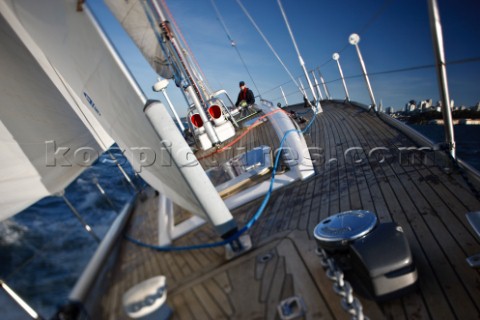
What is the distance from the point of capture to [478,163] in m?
5.86

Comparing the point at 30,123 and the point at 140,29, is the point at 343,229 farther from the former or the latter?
the point at 140,29

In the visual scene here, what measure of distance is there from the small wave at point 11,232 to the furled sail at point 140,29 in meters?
5.85

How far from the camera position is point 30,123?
12.3ft

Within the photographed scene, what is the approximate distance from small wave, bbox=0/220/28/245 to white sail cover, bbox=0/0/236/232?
650 centimetres

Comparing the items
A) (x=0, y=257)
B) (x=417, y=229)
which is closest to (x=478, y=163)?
(x=417, y=229)

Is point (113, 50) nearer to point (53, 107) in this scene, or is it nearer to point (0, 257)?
point (53, 107)

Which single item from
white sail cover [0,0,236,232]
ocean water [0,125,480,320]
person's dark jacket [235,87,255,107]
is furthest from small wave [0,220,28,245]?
person's dark jacket [235,87,255,107]

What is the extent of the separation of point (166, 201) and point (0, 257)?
5.13m

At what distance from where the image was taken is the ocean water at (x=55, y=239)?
4371mm

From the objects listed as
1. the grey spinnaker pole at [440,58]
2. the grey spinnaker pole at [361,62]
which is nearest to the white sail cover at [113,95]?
the grey spinnaker pole at [440,58]

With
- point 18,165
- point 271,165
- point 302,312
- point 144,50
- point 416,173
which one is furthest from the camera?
point 144,50

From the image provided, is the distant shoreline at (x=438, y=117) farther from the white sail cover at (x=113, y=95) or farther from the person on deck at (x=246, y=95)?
the white sail cover at (x=113, y=95)

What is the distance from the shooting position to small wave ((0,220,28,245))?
21.0 feet

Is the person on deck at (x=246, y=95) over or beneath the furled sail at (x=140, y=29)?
beneath
